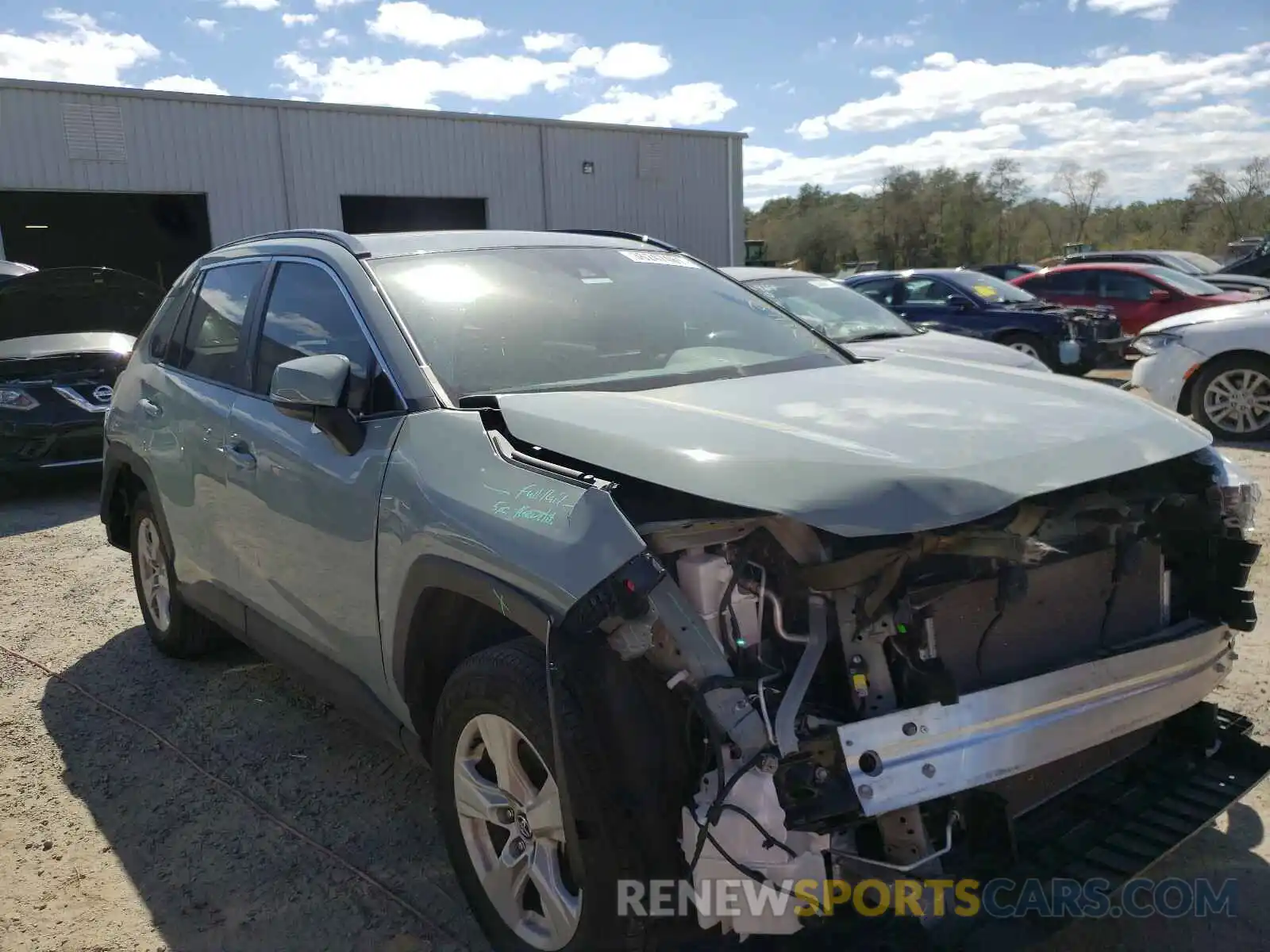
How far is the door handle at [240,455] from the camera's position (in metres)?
3.54

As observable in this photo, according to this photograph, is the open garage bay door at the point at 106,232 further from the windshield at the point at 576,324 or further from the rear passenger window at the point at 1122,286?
the windshield at the point at 576,324

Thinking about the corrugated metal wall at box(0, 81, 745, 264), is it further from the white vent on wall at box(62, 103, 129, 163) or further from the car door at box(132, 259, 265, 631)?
the car door at box(132, 259, 265, 631)

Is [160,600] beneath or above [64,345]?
beneath

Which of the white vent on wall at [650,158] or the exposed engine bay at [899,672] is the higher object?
the white vent on wall at [650,158]

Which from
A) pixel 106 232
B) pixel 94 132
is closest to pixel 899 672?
pixel 94 132

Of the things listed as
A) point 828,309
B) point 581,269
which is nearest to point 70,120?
point 828,309

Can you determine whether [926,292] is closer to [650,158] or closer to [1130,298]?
[1130,298]

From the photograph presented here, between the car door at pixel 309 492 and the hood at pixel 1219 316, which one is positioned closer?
the car door at pixel 309 492

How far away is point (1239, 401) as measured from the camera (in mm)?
8773

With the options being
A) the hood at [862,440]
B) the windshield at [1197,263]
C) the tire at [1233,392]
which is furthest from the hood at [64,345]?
the windshield at [1197,263]

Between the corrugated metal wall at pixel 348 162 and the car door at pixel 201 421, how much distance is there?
1523 cm

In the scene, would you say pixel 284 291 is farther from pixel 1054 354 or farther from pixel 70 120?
pixel 70 120

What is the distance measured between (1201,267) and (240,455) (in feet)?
75.7

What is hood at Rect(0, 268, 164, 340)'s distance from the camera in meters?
8.38
